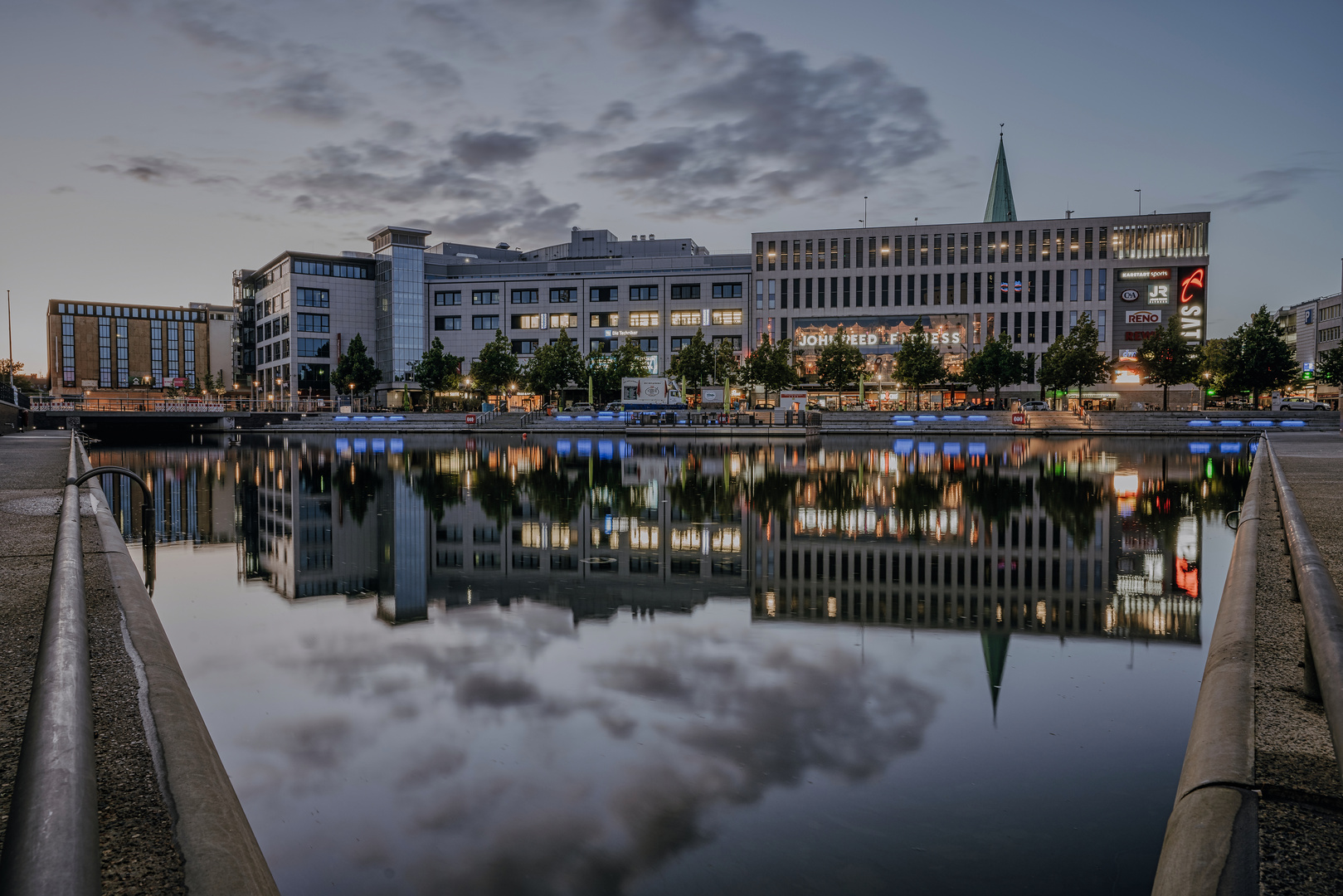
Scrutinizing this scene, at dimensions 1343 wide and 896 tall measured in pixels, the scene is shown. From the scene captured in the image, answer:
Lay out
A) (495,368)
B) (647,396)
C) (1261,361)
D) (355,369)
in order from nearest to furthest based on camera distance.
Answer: (647,396) → (1261,361) → (495,368) → (355,369)

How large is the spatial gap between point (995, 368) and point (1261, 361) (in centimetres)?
2544

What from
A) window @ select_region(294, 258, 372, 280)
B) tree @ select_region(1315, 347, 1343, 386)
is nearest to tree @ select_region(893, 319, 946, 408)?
tree @ select_region(1315, 347, 1343, 386)

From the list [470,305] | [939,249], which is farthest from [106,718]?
[470,305]

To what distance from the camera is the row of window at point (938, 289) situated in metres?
107

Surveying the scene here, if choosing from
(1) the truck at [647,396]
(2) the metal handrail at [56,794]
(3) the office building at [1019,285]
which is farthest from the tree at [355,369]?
(2) the metal handrail at [56,794]

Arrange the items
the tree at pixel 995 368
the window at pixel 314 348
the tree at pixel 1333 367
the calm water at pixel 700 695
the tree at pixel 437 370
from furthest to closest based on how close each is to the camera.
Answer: the window at pixel 314 348 → the tree at pixel 437 370 → the tree at pixel 995 368 → the tree at pixel 1333 367 → the calm water at pixel 700 695

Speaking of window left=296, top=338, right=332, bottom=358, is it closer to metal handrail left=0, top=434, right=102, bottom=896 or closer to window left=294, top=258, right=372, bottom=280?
window left=294, top=258, right=372, bottom=280

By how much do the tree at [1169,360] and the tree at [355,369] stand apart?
9509cm

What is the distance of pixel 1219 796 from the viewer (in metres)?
3.84

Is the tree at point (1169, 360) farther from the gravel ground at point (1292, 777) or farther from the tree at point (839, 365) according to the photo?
the gravel ground at point (1292, 777)

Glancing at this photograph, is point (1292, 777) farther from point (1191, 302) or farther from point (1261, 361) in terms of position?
point (1191, 302)

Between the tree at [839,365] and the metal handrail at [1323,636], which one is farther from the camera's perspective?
the tree at [839,365]

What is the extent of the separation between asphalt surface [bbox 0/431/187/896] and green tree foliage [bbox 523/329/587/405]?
284 feet

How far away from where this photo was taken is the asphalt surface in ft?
10.4
